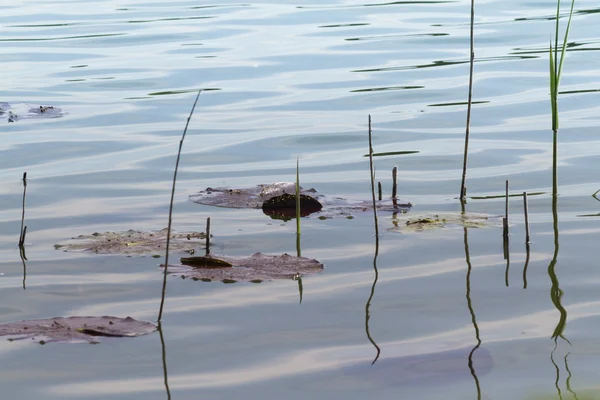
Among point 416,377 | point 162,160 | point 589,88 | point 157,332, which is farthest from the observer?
point 589,88

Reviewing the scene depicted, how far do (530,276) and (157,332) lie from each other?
61.5 inches

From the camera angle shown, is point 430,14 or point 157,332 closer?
point 157,332

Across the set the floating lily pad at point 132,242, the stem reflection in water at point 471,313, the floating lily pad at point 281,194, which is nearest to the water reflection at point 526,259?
the stem reflection in water at point 471,313

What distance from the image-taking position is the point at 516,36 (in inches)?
533

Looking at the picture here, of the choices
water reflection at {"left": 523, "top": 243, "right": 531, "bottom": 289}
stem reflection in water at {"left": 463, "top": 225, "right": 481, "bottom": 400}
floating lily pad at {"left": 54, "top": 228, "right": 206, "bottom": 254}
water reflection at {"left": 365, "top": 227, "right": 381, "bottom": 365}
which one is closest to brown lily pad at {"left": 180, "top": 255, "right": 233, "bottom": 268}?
floating lily pad at {"left": 54, "top": 228, "right": 206, "bottom": 254}

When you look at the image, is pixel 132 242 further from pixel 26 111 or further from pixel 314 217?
pixel 26 111

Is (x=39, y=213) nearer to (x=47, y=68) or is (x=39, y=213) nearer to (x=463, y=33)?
(x=47, y=68)

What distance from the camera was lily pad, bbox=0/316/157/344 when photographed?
3.87 m

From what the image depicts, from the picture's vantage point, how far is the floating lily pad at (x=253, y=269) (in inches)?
182

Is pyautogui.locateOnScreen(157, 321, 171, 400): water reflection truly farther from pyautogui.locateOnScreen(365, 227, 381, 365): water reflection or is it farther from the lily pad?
pyautogui.locateOnScreen(365, 227, 381, 365): water reflection

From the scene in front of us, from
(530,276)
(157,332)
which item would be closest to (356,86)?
(530,276)

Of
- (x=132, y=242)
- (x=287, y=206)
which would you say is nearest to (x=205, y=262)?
(x=132, y=242)

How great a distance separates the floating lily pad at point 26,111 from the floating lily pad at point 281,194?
324 centimetres

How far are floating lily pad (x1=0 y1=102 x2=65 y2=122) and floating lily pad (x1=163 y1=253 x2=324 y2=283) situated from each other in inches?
182
